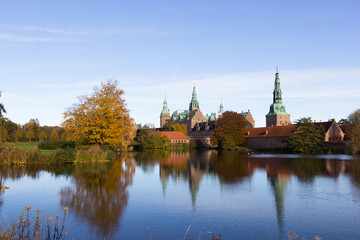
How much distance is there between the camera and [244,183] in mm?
19375

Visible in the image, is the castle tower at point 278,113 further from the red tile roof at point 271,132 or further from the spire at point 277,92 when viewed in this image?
the red tile roof at point 271,132

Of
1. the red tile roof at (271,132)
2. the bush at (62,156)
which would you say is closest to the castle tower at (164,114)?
the red tile roof at (271,132)

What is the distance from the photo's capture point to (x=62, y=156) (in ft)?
96.1

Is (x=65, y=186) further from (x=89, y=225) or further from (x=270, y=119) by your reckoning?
(x=270, y=119)

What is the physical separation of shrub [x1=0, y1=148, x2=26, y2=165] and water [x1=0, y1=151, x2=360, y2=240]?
692 cm

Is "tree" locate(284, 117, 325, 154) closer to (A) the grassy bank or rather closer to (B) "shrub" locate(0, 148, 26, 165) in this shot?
(A) the grassy bank

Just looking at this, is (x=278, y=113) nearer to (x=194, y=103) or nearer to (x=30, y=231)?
(x=194, y=103)

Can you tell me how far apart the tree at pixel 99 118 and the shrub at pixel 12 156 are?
7.00 m

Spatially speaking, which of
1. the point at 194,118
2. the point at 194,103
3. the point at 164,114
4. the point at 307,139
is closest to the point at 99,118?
the point at 307,139

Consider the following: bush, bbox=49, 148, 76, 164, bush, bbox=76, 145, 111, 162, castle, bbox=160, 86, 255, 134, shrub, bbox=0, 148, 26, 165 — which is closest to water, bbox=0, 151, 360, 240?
shrub, bbox=0, 148, 26, 165

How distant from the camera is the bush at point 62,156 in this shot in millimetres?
28891

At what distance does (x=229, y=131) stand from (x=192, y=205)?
6097 cm

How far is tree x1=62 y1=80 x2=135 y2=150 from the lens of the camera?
34031 mm

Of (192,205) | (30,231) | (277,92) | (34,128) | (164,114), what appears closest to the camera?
(30,231)
